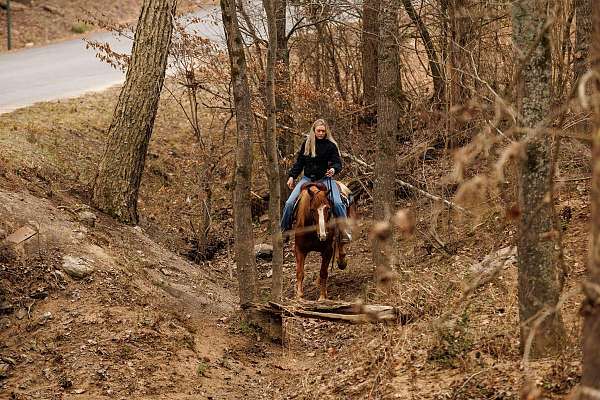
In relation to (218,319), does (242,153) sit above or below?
above

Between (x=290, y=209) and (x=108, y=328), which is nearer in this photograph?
(x=108, y=328)

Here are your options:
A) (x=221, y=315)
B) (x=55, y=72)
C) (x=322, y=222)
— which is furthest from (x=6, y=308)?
(x=55, y=72)

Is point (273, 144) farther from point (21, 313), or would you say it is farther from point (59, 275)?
point (21, 313)

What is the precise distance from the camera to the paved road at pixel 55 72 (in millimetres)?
22453

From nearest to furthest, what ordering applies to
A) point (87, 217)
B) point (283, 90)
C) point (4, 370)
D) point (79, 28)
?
point (4, 370), point (87, 217), point (283, 90), point (79, 28)

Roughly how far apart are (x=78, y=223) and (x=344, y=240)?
16.5ft

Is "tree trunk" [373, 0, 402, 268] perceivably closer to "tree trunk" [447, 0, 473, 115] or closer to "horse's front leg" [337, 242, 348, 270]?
"tree trunk" [447, 0, 473, 115]

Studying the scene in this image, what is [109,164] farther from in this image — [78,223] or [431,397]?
[431,397]

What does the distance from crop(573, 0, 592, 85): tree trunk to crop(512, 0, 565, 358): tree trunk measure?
20.8ft

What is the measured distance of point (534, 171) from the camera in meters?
7.38

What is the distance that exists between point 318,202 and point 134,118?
3558 millimetres

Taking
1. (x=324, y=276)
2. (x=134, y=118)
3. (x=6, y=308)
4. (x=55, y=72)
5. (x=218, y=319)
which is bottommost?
(x=218, y=319)

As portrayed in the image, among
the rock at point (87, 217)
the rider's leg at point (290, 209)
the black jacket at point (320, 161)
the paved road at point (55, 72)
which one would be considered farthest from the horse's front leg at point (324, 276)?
the paved road at point (55, 72)

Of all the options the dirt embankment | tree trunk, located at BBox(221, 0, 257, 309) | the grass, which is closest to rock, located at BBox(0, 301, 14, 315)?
tree trunk, located at BBox(221, 0, 257, 309)
